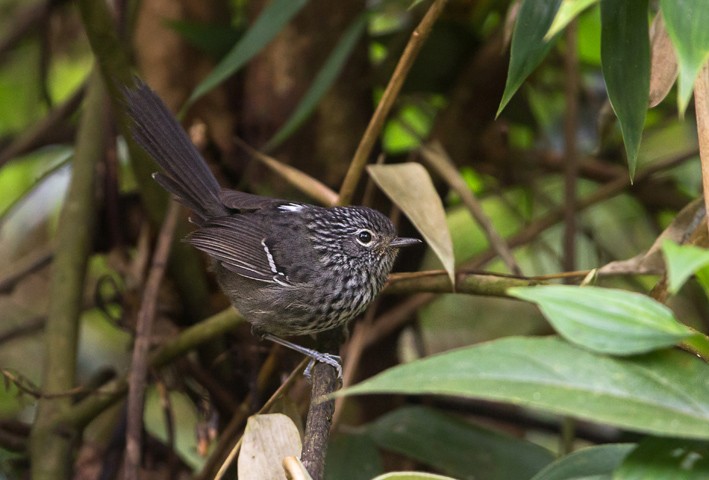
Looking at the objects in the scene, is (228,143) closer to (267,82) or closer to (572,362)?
(267,82)

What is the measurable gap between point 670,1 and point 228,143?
7.82ft

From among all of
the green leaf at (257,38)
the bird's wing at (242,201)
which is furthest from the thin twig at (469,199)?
the green leaf at (257,38)

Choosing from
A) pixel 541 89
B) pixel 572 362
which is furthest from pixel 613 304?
pixel 541 89

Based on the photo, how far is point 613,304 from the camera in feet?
4.67

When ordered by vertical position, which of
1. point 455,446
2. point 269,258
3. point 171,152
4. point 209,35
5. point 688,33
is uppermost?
point 688,33

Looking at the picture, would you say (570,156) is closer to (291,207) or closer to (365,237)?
(365,237)

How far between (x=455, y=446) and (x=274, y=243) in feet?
3.14

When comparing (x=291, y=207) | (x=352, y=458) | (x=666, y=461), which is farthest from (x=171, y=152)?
(x=666, y=461)

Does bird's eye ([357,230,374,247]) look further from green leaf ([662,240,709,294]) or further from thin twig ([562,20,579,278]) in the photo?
green leaf ([662,240,709,294])

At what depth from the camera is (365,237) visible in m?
3.00

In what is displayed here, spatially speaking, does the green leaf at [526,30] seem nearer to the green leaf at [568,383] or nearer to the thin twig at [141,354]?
the green leaf at [568,383]

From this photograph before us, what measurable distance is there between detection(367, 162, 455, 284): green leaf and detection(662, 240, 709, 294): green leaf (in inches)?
40.5

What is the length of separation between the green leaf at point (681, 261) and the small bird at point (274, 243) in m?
1.59

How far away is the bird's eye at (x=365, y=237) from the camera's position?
9.78 feet
